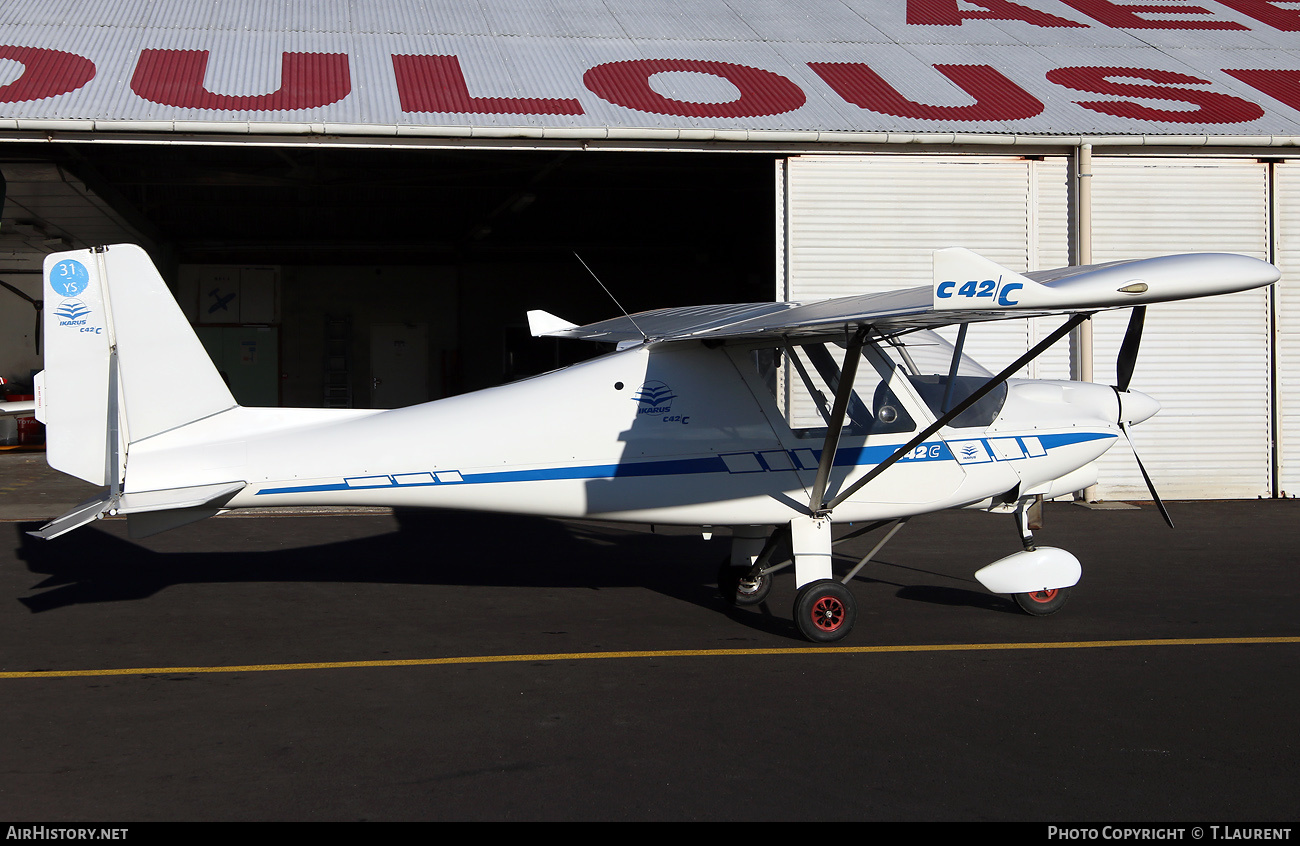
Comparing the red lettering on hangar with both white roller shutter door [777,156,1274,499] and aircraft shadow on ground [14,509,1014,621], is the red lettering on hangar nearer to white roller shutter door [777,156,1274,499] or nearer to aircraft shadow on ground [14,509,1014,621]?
white roller shutter door [777,156,1274,499]

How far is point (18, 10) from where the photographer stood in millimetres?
14562

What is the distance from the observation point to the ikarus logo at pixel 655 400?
6.97 metres

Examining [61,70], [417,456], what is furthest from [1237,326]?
[61,70]

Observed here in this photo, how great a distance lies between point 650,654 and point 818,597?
112cm

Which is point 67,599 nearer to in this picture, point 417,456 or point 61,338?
point 61,338

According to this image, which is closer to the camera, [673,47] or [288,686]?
[288,686]

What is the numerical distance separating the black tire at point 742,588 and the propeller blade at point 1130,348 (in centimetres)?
275

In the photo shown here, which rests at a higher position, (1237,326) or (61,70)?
(61,70)

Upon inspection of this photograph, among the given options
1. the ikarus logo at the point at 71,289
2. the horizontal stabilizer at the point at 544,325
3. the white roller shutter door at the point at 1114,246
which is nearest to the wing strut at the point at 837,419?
the horizontal stabilizer at the point at 544,325

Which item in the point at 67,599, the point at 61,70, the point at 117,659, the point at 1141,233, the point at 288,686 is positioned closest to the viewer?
the point at 288,686

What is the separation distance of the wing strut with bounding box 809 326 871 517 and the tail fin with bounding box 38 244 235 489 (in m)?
3.83

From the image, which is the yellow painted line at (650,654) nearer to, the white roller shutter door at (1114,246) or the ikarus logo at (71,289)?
the ikarus logo at (71,289)

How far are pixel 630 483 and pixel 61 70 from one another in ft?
32.7

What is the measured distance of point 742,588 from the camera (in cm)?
763
